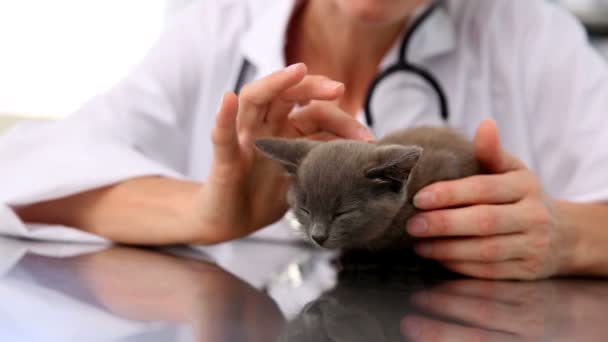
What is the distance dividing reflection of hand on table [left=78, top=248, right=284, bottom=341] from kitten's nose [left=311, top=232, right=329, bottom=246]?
0.27ft

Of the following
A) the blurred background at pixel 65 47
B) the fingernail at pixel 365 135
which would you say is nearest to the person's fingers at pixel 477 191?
the fingernail at pixel 365 135

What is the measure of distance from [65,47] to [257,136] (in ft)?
3.54

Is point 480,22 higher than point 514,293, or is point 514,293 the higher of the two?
point 480,22

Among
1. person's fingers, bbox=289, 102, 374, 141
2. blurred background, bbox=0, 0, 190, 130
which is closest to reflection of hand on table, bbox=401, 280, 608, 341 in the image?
person's fingers, bbox=289, 102, 374, 141

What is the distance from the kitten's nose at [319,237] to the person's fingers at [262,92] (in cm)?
17

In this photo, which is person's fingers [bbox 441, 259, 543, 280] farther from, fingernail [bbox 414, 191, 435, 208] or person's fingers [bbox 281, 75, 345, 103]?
person's fingers [bbox 281, 75, 345, 103]

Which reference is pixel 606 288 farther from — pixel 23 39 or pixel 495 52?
pixel 23 39

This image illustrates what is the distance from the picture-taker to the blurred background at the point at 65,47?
5.68 ft

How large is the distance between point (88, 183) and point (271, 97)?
36cm

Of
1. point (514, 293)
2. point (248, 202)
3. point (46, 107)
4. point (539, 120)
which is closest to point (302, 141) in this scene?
point (248, 202)

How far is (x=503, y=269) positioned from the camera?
803 millimetres

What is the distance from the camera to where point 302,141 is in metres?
0.79

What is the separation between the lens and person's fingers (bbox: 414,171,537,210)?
2.50 ft

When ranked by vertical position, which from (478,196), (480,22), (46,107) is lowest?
(46,107)
